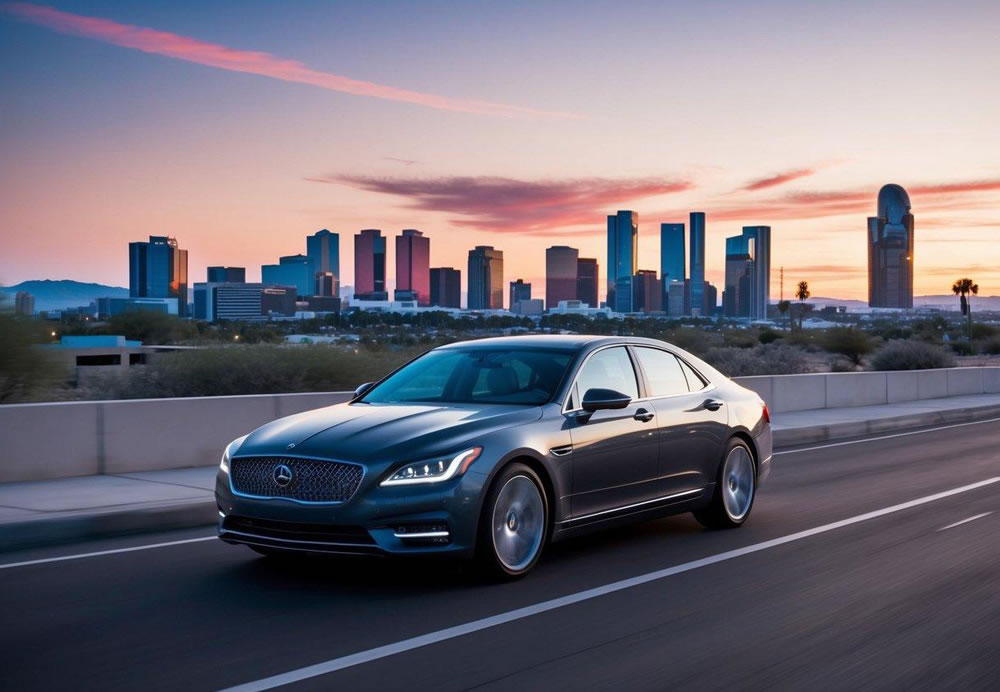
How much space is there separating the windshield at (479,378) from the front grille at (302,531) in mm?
1615

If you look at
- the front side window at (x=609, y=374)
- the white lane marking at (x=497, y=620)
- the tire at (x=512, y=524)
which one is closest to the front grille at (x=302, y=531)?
the tire at (x=512, y=524)

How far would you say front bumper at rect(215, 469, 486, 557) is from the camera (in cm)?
693

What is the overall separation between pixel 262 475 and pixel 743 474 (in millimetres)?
4509

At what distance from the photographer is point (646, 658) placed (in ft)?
19.1

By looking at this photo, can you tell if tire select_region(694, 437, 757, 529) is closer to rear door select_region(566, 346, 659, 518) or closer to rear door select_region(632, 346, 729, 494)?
rear door select_region(632, 346, 729, 494)

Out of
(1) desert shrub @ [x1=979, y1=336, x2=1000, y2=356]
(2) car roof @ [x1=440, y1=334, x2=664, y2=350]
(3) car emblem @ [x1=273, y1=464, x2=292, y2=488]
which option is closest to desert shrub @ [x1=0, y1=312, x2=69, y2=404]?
(2) car roof @ [x1=440, y1=334, x2=664, y2=350]

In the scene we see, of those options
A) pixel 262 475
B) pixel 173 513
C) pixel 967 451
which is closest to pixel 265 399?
pixel 173 513

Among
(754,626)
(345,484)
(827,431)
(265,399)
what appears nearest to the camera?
(754,626)

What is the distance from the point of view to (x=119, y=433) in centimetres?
1279

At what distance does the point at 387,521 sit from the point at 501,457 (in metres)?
0.86

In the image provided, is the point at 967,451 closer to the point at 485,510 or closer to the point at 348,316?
the point at 485,510

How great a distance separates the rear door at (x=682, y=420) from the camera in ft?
29.5

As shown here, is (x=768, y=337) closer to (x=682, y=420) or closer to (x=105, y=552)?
(x=682, y=420)

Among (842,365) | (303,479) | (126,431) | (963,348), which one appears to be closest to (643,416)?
(303,479)
